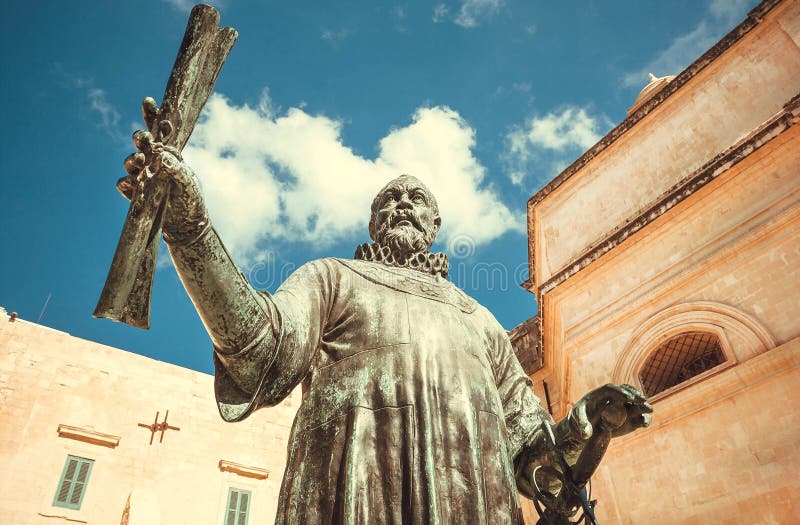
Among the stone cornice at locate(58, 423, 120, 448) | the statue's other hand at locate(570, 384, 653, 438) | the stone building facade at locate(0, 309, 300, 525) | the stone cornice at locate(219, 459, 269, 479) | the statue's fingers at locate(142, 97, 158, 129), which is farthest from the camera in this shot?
the stone cornice at locate(219, 459, 269, 479)

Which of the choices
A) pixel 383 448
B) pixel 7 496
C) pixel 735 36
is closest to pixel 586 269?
pixel 735 36

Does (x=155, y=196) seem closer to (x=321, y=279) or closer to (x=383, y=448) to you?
(x=321, y=279)

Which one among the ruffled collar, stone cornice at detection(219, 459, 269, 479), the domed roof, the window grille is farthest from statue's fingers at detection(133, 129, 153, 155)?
the domed roof

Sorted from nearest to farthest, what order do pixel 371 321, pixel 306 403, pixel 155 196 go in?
pixel 155 196 < pixel 306 403 < pixel 371 321

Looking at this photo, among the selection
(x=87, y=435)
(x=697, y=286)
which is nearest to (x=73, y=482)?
(x=87, y=435)

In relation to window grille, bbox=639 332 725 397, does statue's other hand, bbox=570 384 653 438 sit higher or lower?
lower

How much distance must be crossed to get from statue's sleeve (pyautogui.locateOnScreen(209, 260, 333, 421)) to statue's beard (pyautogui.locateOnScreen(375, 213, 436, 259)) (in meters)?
0.59

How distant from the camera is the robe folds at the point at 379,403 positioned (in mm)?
1979

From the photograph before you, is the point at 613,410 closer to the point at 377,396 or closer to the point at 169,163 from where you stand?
the point at 377,396

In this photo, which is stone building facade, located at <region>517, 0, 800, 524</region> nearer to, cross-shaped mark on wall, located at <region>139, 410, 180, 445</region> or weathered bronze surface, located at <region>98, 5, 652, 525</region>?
weathered bronze surface, located at <region>98, 5, 652, 525</region>

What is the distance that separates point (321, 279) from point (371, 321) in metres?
0.30

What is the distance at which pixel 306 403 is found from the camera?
2.28 metres

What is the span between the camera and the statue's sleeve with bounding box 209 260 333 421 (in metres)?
2.03

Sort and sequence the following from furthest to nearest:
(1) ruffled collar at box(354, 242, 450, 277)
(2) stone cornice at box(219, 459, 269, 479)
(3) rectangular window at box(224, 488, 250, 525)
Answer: (2) stone cornice at box(219, 459, 269, 479) → (3) rectangular window at box(224, 488, 250, 525) → (1) ruffled collar at box(354, 242, 450, 277)
